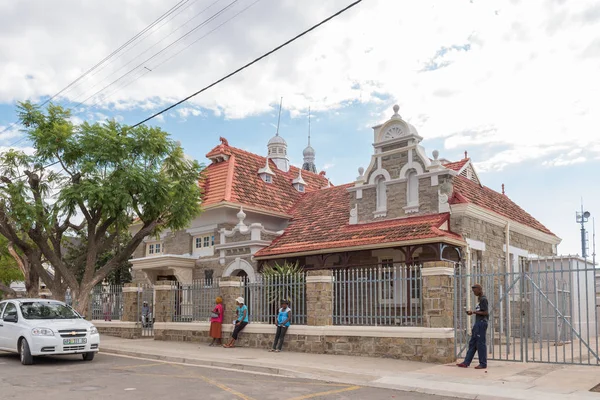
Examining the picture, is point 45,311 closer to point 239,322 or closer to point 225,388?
point 239,322

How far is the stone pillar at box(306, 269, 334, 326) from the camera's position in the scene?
15609mm

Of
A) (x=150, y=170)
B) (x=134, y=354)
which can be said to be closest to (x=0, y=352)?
(x=134, y=354)

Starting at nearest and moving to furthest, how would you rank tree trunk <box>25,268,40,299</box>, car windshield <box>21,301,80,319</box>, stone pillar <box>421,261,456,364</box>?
1. stone pillar <box>421,261,456,364</box>
2. car windshield <box>21,301,80,319</box>
3. tree trunk <box>25,268,40,299</box>

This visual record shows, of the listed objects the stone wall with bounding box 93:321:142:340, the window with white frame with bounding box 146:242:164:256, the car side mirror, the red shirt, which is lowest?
the stone wall with bounding box 93:321:142:340

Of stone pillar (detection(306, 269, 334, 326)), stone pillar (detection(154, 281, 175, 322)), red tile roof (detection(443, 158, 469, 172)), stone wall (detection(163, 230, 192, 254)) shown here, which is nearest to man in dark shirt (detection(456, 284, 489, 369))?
stone pillar (detection(306, 269, 334, 326))

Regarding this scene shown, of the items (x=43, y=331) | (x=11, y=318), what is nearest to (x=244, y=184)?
(x=11, y=318)

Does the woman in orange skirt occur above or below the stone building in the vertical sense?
below

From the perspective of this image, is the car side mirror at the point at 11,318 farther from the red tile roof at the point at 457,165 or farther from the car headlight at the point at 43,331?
the red tile roof at the point at 457,165

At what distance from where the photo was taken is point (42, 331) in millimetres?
13039

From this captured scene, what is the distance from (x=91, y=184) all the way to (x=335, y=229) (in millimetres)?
8685

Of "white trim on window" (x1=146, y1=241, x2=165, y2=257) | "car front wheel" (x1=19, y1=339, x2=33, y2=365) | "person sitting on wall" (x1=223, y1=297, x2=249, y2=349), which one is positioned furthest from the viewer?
"white trim on window" (x1=146, y1=241, x2=165, y2=257)

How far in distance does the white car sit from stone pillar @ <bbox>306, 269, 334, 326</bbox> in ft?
17.6

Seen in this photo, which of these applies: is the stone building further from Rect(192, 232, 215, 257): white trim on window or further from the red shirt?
the red shirt

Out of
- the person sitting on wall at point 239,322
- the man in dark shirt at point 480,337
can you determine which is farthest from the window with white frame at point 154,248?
the man in dark shirt at point 480,337
